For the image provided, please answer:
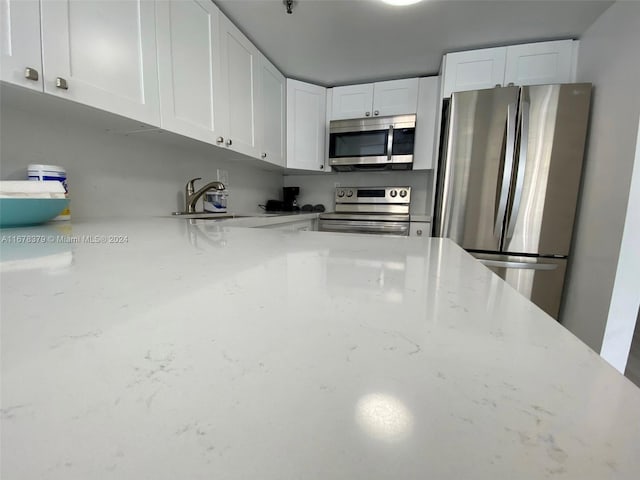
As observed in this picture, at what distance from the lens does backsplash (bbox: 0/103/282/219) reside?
3.49 ft

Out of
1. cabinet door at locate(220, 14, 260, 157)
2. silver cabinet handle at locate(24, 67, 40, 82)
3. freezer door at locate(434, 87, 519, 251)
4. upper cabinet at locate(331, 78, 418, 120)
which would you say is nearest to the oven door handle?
freezer door at locate(434, 87, 519, 251)

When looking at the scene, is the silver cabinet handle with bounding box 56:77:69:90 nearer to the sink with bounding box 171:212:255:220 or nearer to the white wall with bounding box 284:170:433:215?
the sink with bounding box 171:212:255:220

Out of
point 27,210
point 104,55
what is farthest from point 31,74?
point 27,210

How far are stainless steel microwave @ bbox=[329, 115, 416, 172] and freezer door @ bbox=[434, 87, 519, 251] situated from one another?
481mm

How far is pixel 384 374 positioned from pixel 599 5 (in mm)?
2476

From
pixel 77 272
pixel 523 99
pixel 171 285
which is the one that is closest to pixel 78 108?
pixel 77 272

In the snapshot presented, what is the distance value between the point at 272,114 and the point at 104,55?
138 centimetres

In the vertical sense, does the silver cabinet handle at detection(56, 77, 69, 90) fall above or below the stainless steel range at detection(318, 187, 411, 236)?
above

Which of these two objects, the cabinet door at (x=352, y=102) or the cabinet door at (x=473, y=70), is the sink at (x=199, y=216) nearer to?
the cabinet door at (x=352, y=102)

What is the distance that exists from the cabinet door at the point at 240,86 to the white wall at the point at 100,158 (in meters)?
0.19

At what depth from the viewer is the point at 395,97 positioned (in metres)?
2.48

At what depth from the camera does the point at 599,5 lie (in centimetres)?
155

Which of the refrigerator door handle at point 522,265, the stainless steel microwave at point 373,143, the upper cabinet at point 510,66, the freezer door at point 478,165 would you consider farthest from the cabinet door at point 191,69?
the refrigerator door handle at point 522,265

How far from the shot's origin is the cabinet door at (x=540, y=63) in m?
1.88
